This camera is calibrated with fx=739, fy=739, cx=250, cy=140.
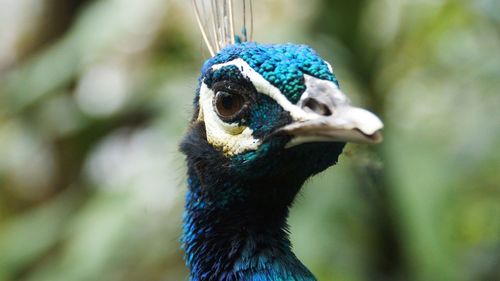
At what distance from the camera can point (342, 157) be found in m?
2.18

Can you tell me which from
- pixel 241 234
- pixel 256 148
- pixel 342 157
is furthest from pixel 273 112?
pixel 342 157

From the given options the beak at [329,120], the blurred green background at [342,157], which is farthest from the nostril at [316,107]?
the blurred green background at [342,157]

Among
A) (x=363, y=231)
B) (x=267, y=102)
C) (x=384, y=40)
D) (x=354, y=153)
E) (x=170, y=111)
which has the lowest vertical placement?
(x=267, y=102)

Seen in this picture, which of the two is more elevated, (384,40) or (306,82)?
(384,40)

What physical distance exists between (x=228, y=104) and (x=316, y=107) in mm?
172

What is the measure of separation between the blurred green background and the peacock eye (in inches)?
33.7

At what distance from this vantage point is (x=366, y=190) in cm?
211

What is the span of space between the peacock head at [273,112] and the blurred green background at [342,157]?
83 centimetres

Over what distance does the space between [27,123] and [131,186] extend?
63 centimetres

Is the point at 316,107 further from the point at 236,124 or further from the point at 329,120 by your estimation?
the point at 236,124

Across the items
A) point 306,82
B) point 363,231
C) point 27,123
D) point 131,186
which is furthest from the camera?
point 27,123

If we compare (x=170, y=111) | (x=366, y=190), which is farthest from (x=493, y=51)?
(x=170, y=111)

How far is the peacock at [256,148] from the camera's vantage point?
1003 millimetres

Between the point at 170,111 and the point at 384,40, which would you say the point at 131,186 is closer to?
the point at 170,111
